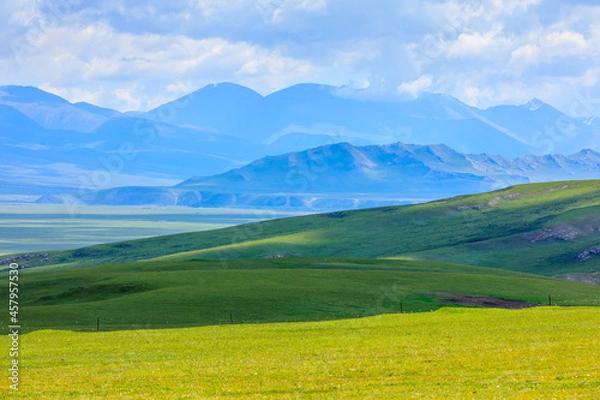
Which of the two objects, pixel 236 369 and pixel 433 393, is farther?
pixel 236 369

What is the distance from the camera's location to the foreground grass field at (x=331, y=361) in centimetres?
3100

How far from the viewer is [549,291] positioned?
10488 cm

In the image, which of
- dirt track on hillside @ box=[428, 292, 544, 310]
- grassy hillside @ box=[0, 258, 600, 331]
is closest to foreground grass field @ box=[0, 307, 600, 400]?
grassy hillside @ box=[0, 258, 600, 331]

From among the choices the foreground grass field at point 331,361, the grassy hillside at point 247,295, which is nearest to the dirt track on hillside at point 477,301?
the grassy hillside at point 247,295

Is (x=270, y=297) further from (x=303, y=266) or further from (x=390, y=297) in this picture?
(x=303, y=266)

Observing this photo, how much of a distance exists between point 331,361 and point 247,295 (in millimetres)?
49994

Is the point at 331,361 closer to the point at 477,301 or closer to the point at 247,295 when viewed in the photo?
the point at 247,295

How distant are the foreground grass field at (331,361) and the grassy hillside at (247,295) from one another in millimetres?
16604

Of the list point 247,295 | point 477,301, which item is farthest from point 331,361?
point 477,301

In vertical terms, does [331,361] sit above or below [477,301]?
above

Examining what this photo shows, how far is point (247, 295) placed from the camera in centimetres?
8788

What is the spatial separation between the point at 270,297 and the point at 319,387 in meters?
55.8

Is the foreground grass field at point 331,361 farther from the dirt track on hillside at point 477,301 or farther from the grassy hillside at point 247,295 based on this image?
the dirt track on hillside at point 477,301

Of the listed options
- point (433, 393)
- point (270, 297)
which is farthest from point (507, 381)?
point (270, 297)
